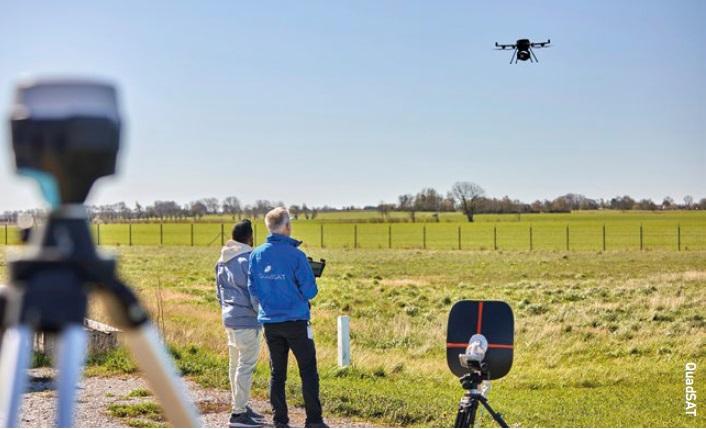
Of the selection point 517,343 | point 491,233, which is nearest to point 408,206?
point 491,233

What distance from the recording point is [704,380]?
11094mm

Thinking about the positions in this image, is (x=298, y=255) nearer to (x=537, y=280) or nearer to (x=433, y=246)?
(x=537, y=280)

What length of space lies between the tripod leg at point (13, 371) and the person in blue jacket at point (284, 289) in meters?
5.31

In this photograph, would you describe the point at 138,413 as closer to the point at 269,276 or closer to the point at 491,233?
the point at 269,276

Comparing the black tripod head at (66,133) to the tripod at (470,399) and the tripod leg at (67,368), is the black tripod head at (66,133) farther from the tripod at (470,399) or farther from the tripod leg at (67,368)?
the tripod at (470,399)

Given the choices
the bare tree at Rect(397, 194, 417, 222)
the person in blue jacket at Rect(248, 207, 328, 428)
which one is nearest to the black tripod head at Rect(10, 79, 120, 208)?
the person in blue jacket at Rect(248, 207, 328, 428)

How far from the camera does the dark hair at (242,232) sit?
6816 millimetres

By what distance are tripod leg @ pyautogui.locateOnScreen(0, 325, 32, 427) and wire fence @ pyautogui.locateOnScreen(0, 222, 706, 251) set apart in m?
54.3

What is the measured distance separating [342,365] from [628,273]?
31069 millimetres

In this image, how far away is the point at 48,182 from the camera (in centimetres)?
90

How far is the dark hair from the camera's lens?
22.4ft

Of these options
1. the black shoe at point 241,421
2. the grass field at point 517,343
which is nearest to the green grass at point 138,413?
the black shoe at point 241,421

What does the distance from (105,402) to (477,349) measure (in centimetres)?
523

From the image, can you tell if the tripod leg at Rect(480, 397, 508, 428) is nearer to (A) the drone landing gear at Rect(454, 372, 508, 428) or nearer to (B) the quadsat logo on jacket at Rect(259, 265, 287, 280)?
(A) the drone landing gear at Rect(454, 372, 508, 428)
